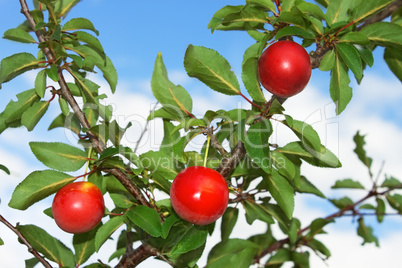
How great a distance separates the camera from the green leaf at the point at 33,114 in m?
2.10

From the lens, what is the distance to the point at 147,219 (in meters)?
1.72

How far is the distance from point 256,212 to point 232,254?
9.6 inches

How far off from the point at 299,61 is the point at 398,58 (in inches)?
37.7

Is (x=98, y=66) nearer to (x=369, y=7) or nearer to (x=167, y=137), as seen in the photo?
(x=167, y=137)

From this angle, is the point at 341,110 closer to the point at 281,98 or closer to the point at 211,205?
the point at 281,98

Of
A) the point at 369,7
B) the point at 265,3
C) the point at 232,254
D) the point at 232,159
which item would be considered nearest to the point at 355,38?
the point at 369,7

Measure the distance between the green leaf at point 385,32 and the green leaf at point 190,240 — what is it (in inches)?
40.4

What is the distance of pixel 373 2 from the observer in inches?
69.1

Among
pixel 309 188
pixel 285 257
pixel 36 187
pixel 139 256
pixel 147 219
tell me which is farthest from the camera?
pixel 285 257

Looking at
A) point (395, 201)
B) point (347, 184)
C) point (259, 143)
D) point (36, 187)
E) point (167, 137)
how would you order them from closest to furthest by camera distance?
point (259, 143) → point (36, 187) → point (167, 137) → point (395, 201) → point (347, 184)

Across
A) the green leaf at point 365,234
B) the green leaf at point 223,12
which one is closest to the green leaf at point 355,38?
the green leaf at point 223,12

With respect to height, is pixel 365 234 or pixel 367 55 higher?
pixel 367 55

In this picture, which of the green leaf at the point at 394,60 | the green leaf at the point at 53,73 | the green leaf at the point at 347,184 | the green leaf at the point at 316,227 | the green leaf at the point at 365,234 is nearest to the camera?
the green leaf at the point at 53,73

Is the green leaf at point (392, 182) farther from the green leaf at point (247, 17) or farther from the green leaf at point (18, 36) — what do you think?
the green leaf at point (18, 36)
